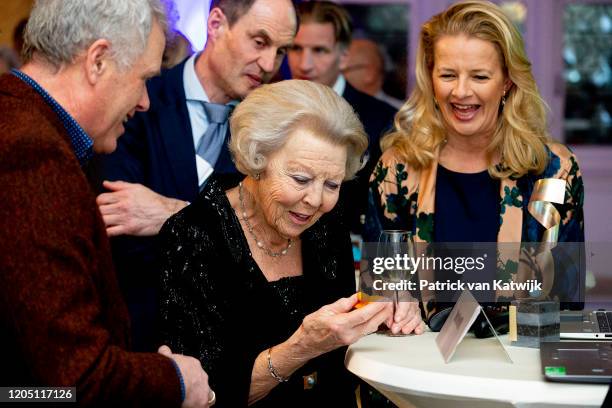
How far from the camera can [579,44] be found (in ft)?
26.3

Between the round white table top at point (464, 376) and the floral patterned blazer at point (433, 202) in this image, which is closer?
the round white table top at point (464, 376)

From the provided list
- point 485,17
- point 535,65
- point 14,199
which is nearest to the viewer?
point 14,199

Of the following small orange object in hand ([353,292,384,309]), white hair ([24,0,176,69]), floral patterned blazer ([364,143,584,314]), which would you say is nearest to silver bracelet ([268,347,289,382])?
small orange object in hand ([353,292,384,309])

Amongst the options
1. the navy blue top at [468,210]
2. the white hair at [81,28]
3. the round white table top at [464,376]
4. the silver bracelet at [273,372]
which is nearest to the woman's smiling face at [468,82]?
the navy blue top at [468,210]

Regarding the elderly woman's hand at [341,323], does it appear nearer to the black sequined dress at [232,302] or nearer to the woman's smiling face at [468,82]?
the black sequined dress at [232,302]

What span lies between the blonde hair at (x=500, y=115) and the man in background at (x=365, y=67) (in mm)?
3437

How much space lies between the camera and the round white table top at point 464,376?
86.4 inches

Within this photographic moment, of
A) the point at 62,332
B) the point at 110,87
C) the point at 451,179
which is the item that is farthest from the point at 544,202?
the point at 62,332

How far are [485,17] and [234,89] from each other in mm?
972

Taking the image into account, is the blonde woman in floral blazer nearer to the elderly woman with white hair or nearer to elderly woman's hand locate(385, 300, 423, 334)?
elderly woman's hand locate(385, 300, 423, 334)

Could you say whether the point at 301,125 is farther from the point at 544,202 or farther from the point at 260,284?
the point at 544,202

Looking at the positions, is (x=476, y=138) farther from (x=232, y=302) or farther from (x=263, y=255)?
(x=232, y=302)

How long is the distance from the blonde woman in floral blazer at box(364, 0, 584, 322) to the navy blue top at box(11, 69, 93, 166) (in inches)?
57.3

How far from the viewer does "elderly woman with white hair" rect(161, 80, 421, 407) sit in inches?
107
